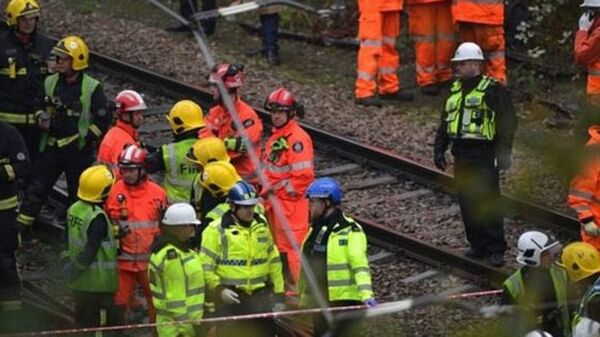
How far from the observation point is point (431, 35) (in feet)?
49.9

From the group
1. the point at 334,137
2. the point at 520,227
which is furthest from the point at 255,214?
the point at 334,137

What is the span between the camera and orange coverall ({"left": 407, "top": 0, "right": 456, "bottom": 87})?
49.5ft

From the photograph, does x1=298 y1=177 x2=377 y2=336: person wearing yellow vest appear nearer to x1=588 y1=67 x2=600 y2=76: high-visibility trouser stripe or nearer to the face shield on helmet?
the face shield on helmet

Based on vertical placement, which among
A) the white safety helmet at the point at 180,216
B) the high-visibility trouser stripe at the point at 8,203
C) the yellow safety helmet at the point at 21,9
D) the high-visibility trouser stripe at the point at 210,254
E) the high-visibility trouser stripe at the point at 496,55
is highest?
the yellow safety helmet at the point at 21,9

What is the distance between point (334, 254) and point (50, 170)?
3.83m

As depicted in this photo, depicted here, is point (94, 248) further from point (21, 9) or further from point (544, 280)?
point (21, 9)

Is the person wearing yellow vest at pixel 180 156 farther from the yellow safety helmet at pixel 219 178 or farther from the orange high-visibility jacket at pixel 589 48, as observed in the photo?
the orange high-visibility jacket at pixel 589 48

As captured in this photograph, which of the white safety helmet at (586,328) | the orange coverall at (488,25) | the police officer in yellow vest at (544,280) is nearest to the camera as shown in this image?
the white safety helmet at (586,328)

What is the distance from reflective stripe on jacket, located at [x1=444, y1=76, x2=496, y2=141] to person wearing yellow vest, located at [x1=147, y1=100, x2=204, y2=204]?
6.70 ft

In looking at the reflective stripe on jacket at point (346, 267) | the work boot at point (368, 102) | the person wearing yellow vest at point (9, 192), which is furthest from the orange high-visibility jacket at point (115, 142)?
the work boot at point (368, 102)

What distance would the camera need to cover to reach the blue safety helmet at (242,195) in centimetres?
845

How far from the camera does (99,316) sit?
30.0 ft

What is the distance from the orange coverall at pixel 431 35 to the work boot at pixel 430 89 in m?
0.03

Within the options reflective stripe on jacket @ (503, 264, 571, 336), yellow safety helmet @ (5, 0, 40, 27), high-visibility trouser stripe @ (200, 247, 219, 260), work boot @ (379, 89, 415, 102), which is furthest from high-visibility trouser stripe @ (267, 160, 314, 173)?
work boot @ (379, 89, 415, 102)
